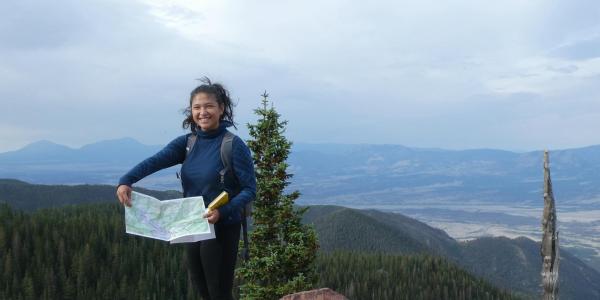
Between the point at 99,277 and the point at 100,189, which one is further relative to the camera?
the point at 100,189

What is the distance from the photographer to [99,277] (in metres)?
40.0

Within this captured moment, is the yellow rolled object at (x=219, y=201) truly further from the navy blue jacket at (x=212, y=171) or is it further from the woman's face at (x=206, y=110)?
the woman's face at (x=206, y=110)

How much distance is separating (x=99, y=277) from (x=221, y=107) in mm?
36600

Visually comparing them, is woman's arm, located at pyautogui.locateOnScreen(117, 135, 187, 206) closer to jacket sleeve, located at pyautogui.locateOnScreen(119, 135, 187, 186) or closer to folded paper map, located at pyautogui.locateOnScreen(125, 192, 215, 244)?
jacket sleeve, located at pyautogui.locateOnScreen(119, 135, 187, 186)

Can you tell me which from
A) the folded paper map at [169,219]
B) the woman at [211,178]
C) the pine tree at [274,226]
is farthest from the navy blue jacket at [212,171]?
the pine tree at [274,226]

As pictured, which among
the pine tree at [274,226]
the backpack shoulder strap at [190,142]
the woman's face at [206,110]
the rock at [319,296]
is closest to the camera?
the woman's face at [206,110]

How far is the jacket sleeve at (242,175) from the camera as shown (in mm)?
7000

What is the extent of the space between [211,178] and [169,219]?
2.56 feet

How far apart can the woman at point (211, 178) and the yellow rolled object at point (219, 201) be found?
8cm

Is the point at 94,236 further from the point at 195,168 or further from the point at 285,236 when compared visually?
the point at 195,168

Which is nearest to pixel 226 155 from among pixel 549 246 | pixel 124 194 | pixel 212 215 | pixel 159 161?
pixel 212 215

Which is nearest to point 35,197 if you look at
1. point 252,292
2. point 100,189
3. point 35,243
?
point 100,189

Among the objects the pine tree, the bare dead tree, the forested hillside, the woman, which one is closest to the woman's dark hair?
the woman

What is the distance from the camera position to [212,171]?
7188 mm
